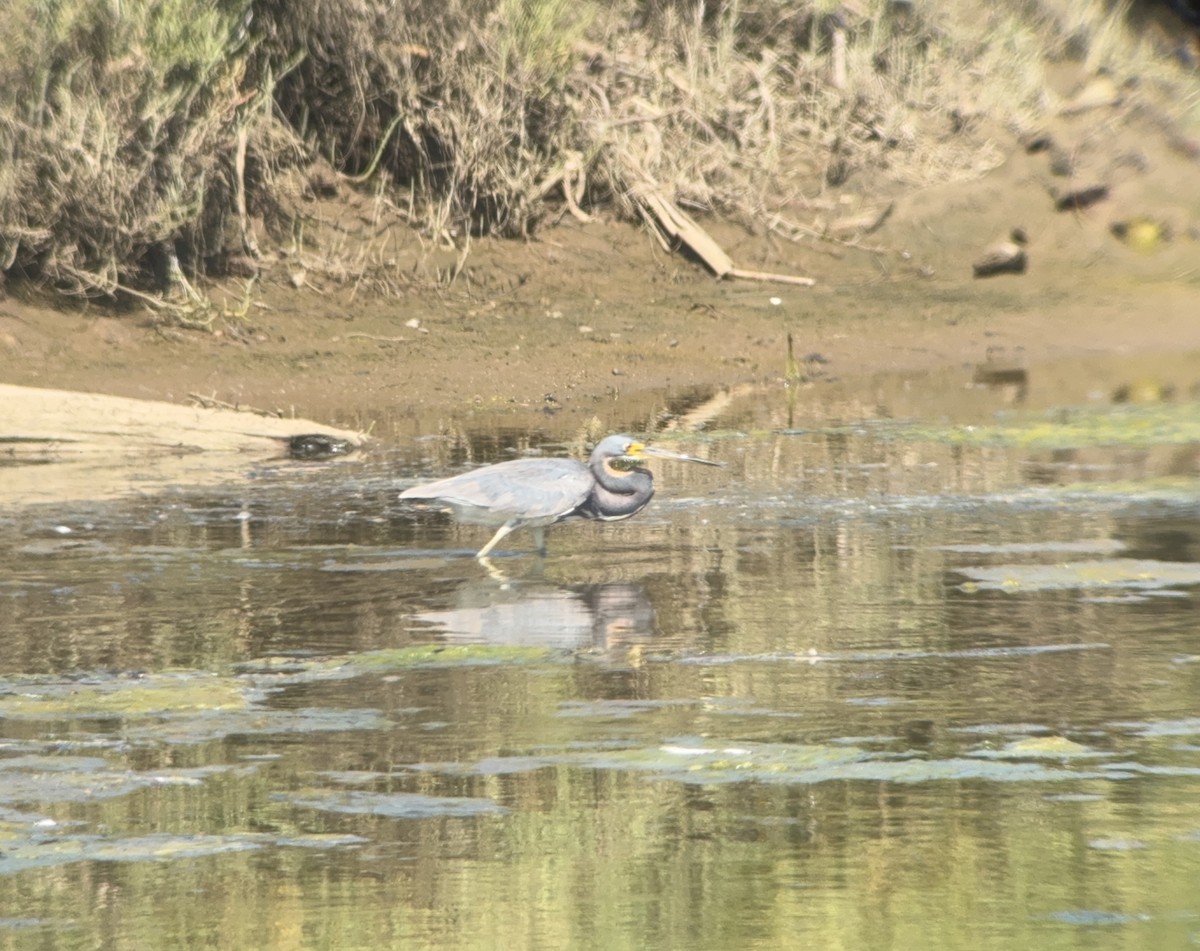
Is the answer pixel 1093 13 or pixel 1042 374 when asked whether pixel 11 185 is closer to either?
pixel 1042 374

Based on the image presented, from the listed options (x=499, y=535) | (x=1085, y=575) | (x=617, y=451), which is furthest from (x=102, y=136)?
(x=1085, y=575)

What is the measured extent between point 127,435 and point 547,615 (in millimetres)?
4907

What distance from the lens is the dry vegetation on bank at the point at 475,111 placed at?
1397 centimetres

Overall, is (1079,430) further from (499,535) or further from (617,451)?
(499,535)

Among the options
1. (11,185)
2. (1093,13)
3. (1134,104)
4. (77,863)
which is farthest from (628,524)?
(1093,13)

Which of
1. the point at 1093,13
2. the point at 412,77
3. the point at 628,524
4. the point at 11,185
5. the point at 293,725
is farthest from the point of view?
the point at 1093,13

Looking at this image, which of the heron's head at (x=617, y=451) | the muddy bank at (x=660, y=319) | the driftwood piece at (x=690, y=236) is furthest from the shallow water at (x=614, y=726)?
the driftwood piece at (x=690, y=236)

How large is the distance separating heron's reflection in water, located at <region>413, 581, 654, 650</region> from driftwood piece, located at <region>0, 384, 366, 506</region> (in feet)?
12.2

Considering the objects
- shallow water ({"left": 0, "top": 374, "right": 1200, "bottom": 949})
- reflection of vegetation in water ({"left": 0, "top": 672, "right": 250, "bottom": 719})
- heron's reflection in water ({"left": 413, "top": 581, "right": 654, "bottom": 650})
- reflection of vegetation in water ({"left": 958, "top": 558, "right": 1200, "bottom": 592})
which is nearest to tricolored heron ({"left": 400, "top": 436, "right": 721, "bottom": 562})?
shallow water ({"left": 0, "top": 374, "right": 1200, "bottom": 949})

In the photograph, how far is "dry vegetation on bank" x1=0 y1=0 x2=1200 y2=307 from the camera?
45.8 ft

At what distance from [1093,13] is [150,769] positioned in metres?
18.1

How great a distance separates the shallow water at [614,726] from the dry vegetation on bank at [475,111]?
16.5 ft

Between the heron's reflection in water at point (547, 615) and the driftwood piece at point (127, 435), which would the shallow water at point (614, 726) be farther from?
the driftwood piece at point (127, 435)

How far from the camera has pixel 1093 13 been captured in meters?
21.2
